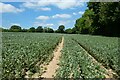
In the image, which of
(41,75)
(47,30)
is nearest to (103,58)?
(41,75)

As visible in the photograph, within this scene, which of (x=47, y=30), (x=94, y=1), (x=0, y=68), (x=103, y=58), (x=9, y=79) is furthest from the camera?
(x=47, y=30)

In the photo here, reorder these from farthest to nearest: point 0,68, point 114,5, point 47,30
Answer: point 47,30, point 114,5, point 0,68

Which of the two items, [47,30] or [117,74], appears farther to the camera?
[47,30]

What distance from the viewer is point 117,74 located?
11188mm

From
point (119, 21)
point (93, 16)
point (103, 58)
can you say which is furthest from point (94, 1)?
point (103, 58)

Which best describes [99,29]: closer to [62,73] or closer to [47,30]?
[62,73]

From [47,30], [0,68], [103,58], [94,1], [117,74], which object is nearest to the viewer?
[0,68]

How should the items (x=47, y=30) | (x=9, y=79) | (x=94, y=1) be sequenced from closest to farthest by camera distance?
A: 1. (x=9, y=79)
2. (x=94, y=1)
3. (x=47, y=30)

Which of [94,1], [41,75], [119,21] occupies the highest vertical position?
[94,1]

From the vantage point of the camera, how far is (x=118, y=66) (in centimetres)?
1159

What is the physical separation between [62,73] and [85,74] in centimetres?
88

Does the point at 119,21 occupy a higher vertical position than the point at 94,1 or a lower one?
lower

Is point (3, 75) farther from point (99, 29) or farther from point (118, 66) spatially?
point (99, 29)

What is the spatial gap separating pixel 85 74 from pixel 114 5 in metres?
35.0
